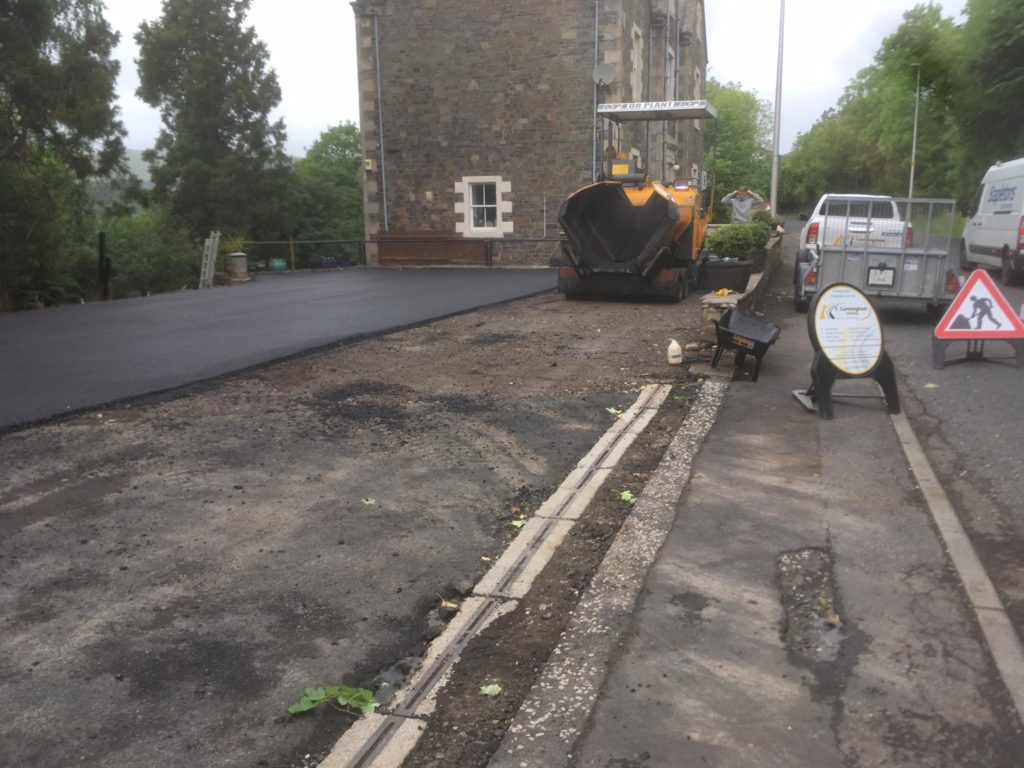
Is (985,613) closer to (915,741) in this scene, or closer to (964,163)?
(915,741)

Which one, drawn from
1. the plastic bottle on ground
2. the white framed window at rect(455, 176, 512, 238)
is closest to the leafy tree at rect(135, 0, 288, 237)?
the white framed window at rect(455, 176, 512, 238)

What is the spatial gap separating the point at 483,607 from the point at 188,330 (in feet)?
32.3

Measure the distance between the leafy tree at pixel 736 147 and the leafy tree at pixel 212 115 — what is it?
29.7 meters

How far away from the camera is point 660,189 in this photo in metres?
15.3

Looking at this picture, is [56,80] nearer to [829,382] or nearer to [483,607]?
[829,382]

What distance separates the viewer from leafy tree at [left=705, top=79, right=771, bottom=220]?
227ft

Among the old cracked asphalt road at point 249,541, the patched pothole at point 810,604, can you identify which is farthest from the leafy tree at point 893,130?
the patched pothole at point 810,604

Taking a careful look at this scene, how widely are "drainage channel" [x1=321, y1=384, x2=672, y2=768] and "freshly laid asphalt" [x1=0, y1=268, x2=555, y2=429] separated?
4437 mm

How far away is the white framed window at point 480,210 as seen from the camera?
27.5 metres

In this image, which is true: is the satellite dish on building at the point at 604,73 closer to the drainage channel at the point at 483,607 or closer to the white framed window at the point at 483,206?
the white framed window at the point at 483,206

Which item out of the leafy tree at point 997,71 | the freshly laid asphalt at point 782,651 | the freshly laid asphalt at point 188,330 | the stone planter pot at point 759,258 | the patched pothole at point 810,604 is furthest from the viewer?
the leafy tree at point 997,71

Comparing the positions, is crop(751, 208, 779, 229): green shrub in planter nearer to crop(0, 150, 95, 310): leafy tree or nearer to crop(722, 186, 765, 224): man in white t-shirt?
crop(722, 186, 765, 224): man in white t-shirt

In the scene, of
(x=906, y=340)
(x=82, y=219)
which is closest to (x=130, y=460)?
(x=906, y=340)

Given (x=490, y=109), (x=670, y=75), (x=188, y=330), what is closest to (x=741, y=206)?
(x=490, y=109)
